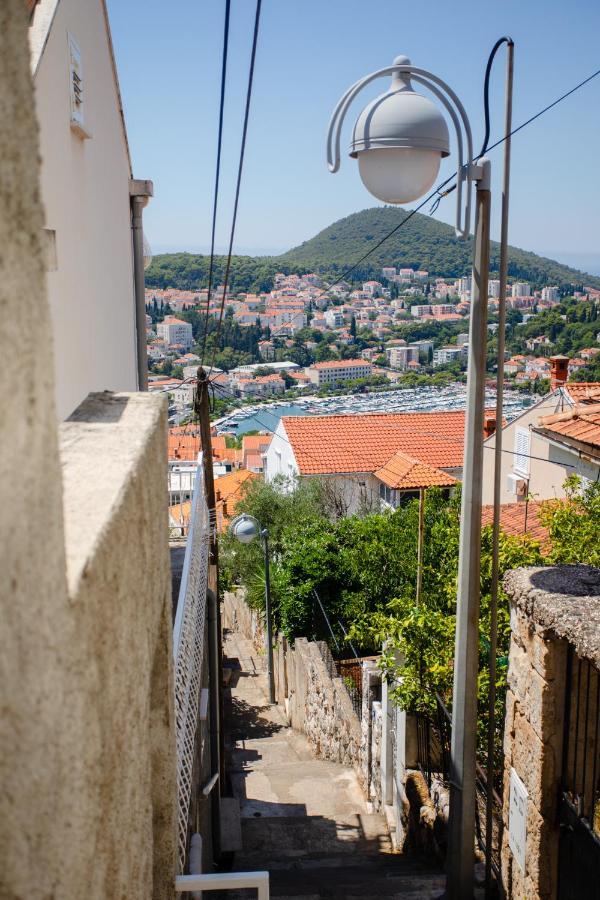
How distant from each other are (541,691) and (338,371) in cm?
6071

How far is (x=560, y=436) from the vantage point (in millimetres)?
12648

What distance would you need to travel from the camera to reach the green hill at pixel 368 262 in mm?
55406

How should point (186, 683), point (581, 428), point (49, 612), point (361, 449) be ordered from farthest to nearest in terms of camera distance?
1. point (361, 449)
2. point (581, 428)
3. point (186, 683)
4. point (49, 612)

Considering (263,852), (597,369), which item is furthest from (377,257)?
(263,852)

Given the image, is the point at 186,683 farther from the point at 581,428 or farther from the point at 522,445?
the point at 522,445

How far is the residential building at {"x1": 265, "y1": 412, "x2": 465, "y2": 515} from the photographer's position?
90.2 ft

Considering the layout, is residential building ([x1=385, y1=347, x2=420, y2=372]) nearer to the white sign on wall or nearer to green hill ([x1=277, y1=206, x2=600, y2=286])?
green hill ([x1=277, y1=206, x2=600, y2=286])

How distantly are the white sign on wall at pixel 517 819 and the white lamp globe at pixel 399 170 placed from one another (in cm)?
362

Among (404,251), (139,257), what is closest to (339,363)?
(404,251)

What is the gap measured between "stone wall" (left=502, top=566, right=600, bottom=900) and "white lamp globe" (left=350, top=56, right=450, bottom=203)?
2376mm

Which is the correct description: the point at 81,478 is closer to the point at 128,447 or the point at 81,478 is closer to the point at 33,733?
the point at 128,447

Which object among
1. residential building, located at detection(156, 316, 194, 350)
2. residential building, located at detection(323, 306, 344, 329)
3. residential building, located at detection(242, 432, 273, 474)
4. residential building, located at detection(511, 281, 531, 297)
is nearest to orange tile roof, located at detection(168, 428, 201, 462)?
residential building, located at detection(242, 432, 273, 474)

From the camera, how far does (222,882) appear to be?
2.87 metres

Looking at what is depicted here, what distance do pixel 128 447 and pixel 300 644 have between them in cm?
1292
